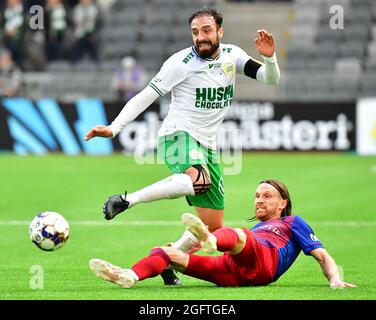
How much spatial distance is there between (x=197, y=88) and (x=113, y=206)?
5.28 ft

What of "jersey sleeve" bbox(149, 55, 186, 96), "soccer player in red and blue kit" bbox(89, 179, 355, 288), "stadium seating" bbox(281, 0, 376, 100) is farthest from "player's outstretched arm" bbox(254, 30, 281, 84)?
"stadium seating" bbox(281, 0, 376, 100)

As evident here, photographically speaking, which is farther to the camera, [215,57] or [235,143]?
[235,143]

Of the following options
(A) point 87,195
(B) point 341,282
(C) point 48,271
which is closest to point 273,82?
(B) point 341,282

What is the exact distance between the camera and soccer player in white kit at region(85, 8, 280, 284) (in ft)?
33.7

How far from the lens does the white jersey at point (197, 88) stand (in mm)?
10414

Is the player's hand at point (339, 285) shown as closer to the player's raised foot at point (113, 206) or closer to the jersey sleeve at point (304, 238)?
the jersey sleeve at point (304, 238)

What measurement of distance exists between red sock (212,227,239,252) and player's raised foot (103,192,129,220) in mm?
1002

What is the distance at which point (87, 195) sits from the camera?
61.1ft

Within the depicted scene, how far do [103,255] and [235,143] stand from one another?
1604 centimetres

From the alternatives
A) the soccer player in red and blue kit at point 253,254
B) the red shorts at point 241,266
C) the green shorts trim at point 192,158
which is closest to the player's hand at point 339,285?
the soccer player in red and blue kit at point 253,254

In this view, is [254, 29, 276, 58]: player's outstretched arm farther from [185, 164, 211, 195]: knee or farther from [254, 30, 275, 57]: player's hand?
[185, 164, 211, 195]: knee

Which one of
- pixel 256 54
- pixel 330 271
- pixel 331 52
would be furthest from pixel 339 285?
pixel 331 52

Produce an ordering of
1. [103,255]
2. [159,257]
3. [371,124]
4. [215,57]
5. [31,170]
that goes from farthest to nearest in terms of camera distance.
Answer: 1. [371,124]
2. [31,170]
3. [103,255]
4. [215,57]
5. [159,257]
